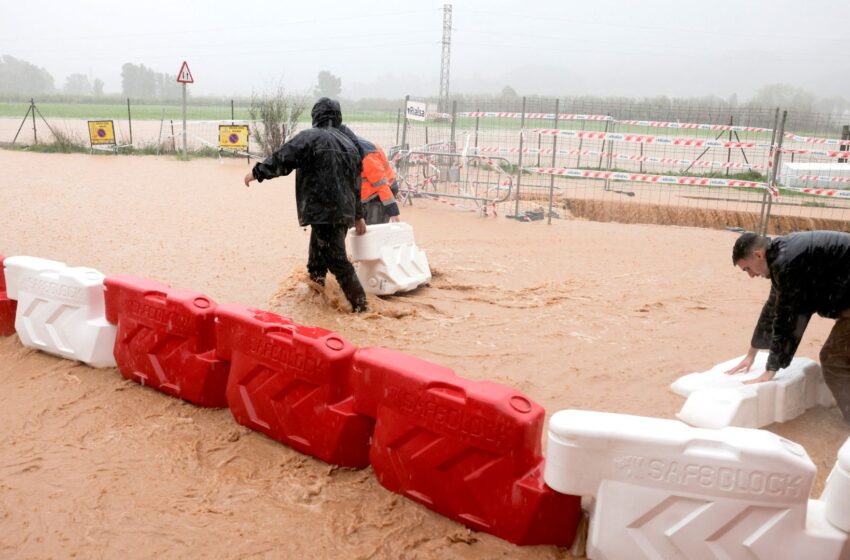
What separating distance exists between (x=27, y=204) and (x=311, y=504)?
1149 centimetres

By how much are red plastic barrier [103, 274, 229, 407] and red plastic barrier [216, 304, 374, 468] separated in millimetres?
198

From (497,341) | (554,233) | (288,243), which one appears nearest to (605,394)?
(497,341)

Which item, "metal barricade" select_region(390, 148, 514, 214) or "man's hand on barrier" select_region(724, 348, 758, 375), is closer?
"man's hand on barrier" select_region(724, 348, 758, 375)

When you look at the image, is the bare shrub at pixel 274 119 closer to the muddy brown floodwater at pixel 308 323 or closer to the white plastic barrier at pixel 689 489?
the muddy brown floodwater at pixel 308 323

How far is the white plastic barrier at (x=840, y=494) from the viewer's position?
8.92ft

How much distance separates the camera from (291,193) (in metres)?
15.7

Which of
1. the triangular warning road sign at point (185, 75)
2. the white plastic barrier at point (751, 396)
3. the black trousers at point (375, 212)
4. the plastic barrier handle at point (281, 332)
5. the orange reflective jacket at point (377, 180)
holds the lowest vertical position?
the white plastic barrier at point (751, 396)

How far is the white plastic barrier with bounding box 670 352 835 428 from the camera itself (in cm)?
425

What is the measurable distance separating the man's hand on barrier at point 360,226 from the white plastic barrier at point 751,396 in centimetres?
332

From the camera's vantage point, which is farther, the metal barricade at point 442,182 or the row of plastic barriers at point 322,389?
the metal barricade at point 442,182


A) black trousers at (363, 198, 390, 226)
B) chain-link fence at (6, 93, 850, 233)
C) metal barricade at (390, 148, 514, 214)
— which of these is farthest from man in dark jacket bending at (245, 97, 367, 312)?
Answer: metal barricade at (390, 148, 514, 214)

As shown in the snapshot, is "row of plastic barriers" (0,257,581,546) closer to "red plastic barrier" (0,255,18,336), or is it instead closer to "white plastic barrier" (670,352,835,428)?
"red plastic barrier" (0,255,18,336)

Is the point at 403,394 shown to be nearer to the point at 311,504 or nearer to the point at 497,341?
the point at 311,504

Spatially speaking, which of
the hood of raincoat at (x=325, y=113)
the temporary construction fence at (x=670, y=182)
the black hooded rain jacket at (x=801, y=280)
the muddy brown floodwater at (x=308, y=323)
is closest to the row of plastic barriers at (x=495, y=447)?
the muddy brown floodwater at (x=308, y=323)
